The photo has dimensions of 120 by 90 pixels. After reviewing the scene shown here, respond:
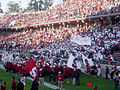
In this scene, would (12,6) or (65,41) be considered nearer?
(65,41)

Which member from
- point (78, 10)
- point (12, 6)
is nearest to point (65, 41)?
point (78, 10)

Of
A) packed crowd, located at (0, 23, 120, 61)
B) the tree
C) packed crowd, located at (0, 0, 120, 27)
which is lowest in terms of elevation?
packed crowd, located at (0, 23, 120, 61)

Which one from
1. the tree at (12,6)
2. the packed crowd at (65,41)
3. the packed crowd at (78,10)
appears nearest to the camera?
the packed crowd at (65,41)

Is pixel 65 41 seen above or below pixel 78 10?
below

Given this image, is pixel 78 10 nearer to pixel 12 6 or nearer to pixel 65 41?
pixel 65 41

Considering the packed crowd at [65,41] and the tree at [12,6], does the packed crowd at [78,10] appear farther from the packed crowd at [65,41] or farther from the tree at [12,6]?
the tree at [12,6]

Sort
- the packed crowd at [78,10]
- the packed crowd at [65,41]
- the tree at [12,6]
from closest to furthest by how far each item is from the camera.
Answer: the packed crowd at [65,41]
the packed crowd at [78,10]
the tree at [12,6]

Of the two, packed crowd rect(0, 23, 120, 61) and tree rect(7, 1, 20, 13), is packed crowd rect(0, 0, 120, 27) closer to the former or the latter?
packed crowd rect(0, 23, 120, 61)

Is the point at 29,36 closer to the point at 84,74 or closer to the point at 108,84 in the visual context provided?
the point at 84,74

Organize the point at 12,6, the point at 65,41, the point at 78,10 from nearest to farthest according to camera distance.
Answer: the point at 65,41 < the point at 78,10 < the point at 12,6

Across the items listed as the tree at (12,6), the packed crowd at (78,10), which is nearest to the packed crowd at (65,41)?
the packed crowd at (78,10)

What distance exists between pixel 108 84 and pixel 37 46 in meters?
17.9

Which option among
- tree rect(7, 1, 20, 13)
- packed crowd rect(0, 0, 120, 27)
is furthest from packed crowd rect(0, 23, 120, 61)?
tree rect(7, 1, 20, 13)

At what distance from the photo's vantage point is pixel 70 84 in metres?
17.1
